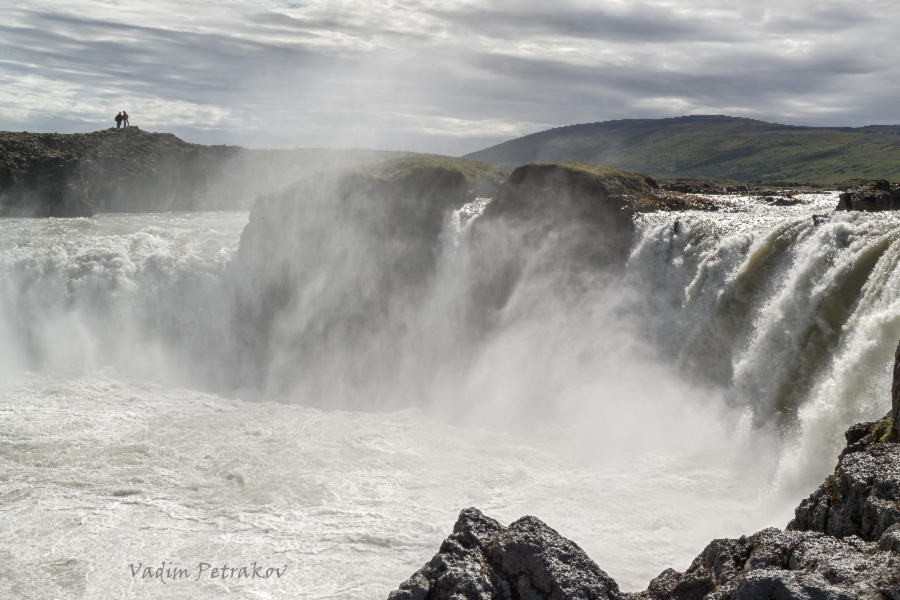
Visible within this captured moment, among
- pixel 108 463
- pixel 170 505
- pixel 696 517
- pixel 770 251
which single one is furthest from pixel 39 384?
pixel 770 251

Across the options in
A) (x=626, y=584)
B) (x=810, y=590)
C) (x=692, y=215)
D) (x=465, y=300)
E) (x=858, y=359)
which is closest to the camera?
(x=810, y=590)

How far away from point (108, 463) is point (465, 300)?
1620cm

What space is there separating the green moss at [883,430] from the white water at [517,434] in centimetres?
464

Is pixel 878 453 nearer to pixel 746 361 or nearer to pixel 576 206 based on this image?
pixel 746 361

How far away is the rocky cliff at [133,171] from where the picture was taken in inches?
2365

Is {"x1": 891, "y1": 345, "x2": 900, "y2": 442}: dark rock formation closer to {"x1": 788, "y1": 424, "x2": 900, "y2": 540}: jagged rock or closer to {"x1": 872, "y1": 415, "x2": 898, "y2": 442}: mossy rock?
{"x1": 872, "y1": 415, "x2": 898, "y2": 442}: mossy rock

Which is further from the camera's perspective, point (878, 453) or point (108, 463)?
point (108, 463)

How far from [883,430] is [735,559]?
4473 mm

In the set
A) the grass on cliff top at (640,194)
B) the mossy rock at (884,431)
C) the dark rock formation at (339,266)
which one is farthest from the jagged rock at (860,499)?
the dark rock formation at (339,266)

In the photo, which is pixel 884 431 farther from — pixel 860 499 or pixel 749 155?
→ pixel 749 155

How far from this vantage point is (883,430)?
1018cm

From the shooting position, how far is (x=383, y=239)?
3281cm

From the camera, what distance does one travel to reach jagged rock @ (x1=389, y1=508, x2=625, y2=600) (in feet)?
23.6

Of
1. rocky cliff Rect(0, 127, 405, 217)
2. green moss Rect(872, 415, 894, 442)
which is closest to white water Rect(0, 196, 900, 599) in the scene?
green moss Rect(872, 415, 894, 442)
